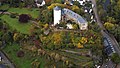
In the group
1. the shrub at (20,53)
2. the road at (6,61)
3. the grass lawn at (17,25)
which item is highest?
the grass lawn at (17,25)

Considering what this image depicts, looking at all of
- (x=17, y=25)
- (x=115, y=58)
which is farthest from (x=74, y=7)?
(x=115, y=58)

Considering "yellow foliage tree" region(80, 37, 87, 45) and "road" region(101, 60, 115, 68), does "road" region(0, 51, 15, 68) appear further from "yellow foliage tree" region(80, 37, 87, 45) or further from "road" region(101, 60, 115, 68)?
"road" region(101, 60, 115, 68)

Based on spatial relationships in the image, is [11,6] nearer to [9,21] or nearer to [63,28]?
[9,21]

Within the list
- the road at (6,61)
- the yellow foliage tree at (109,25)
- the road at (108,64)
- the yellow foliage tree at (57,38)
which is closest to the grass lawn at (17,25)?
the yellow foliage tree at (57,38)

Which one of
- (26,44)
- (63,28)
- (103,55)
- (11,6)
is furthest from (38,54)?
(11,6)

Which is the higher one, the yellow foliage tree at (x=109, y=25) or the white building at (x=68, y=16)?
the white building at (x=68, y=16)

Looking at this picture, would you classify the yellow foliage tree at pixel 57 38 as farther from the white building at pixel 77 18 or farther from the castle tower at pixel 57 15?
the white building at pixel 77 18
